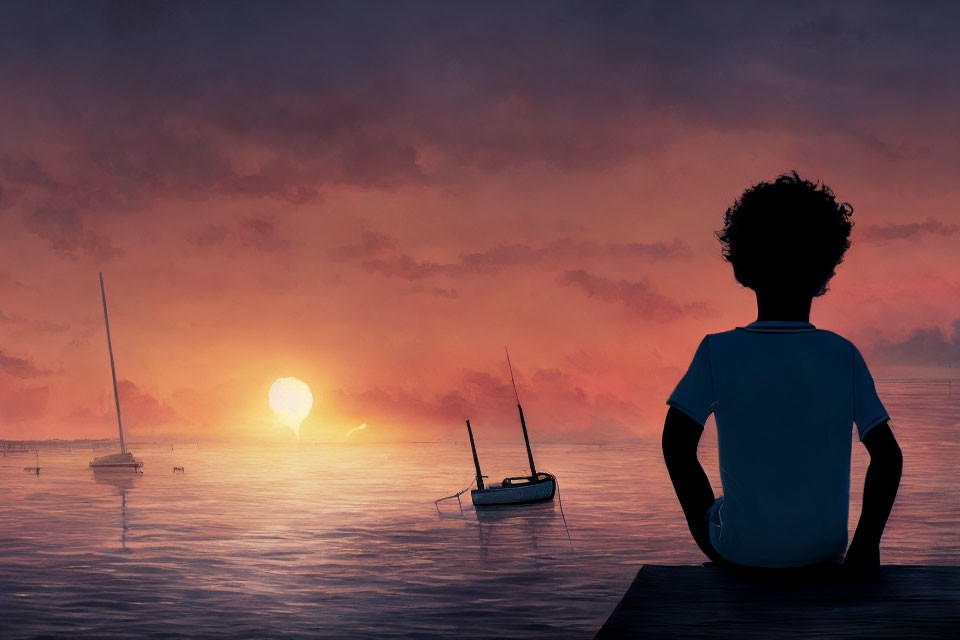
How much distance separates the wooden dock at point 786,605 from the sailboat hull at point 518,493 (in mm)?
79923

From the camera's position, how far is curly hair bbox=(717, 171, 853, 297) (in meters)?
3.01

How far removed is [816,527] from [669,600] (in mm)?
600

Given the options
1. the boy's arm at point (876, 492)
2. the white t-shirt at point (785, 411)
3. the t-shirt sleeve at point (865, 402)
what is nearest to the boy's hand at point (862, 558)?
the boy's arm at point (876, 492)

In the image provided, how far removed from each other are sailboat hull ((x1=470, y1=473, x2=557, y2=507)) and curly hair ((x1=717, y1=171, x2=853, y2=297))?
8016 centimetres

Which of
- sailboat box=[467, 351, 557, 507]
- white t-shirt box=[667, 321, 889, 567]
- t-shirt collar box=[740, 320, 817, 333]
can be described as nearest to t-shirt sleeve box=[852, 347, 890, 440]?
white t-shirt box=[667, 321, 889, 567]

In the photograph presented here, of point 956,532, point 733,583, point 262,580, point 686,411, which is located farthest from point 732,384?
point 956,532

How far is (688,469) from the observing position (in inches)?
120

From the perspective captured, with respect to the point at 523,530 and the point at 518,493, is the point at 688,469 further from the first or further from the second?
the point at 523,530

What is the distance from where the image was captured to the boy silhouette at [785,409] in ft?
9.62

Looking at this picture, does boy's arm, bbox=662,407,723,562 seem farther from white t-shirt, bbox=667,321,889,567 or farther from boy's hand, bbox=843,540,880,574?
boy's hand, bbox=843,540,880,574

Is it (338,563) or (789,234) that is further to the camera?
(338,563)

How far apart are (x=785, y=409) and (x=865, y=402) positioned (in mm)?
290

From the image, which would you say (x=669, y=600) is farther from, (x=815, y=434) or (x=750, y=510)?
(x=815, y=434)

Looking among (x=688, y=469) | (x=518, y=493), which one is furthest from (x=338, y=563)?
(x=688, y=469)
